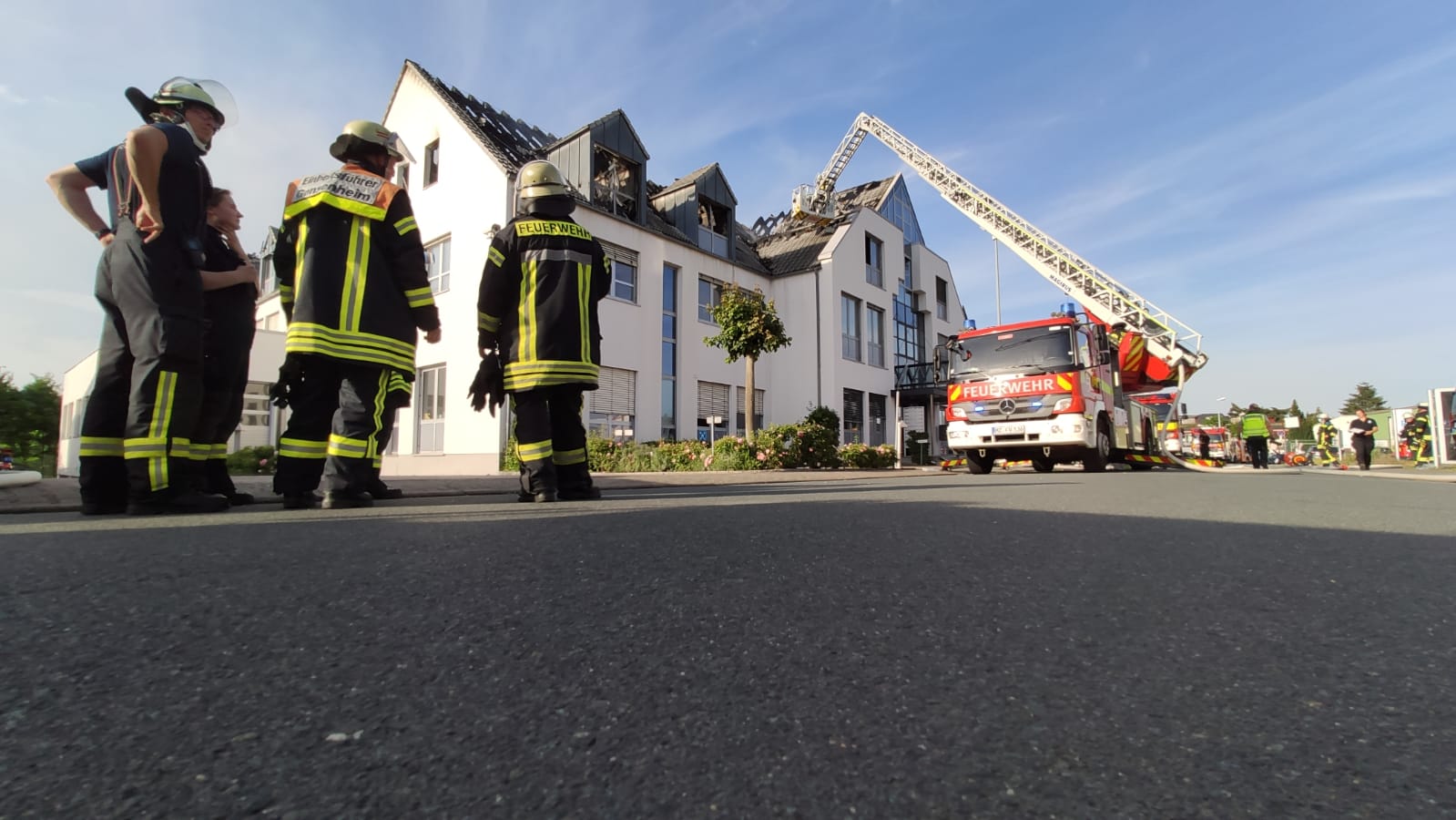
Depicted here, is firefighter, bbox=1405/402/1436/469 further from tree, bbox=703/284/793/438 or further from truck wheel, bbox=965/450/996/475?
tree, bbox=703/284/793/438

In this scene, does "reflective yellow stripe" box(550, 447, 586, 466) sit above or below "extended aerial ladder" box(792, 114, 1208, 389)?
below

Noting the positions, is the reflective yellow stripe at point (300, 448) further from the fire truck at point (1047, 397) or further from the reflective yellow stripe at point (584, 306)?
the fire truck at point (1047, 397)

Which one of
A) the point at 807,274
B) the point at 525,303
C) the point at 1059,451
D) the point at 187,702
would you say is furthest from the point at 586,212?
the point at 187,702

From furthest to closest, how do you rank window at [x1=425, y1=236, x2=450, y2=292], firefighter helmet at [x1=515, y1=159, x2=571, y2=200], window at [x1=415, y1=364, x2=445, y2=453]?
window at [x1=425, y1=236, x2=450, y2=292] → window at [x1=415, y1=364, x2=445, y2=453] → firefighter helmet at [x1=515, y1=159, x2=571, y2=200]

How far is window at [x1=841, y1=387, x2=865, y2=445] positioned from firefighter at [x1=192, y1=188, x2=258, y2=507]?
1916 centimetres

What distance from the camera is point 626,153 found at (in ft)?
57.1

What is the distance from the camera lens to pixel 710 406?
1873cm

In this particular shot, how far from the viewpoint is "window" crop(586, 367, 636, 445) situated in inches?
607

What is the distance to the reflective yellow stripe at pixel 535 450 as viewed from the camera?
12.9 ft

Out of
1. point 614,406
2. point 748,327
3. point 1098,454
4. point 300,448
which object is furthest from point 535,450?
point 614,406

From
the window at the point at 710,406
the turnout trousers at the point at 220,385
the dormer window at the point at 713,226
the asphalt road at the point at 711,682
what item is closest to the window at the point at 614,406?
the window at the point at 710,406

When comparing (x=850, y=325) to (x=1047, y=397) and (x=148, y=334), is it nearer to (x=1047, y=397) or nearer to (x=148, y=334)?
(x=1047, y=397)

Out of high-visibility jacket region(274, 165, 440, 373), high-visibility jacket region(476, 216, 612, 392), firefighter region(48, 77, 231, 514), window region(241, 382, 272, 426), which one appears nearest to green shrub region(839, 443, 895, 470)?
high-visibility jacket region(476, 216, 612, 392)

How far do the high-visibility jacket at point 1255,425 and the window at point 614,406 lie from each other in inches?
613
